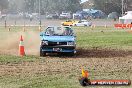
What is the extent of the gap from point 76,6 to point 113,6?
67.6 ft

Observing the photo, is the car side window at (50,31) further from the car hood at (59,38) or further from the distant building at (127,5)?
the distant building at (127,5)

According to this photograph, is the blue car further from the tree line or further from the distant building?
the distant building

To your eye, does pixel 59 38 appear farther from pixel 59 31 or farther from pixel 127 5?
pixel 127 5

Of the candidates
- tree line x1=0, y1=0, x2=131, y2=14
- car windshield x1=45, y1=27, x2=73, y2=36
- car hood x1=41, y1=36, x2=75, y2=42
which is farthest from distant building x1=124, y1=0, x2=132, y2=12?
car hood x1=41, y1=36, x2=75, y2=42

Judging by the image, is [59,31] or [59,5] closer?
[59,31]

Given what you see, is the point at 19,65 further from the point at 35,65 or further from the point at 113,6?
the point at 113,6

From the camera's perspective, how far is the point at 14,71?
41.7 ft

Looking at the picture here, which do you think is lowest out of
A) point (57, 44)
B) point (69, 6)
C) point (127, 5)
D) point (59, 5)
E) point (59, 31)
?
point (57, 44)

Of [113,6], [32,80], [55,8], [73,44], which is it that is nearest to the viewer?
[32,80]

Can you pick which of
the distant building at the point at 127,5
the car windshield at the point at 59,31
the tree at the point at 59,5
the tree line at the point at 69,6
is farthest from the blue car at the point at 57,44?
the distant building at the point at 127,5

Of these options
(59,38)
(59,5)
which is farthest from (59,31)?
(59,5)

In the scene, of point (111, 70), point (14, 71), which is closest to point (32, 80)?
point (14, 71)

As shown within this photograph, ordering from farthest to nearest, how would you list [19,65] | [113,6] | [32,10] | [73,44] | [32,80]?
[113,6]
[32,10]
[73,44]
[19,65]
[32,80]

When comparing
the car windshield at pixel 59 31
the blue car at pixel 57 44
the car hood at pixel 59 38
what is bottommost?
the blue car at pixel 57 44
